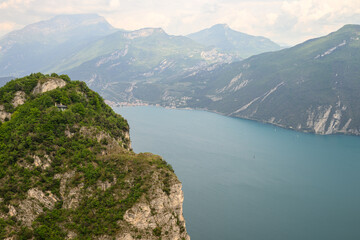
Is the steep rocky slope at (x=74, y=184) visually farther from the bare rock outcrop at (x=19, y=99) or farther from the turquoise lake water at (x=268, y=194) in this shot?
the turquoise lake water at (x=268, y=194)

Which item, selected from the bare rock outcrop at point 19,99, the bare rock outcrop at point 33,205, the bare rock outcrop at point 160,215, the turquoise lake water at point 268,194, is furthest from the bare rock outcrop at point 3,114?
the turquoise lake water at point 268,194

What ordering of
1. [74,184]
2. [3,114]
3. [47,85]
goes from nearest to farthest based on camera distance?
[74,184] → [3,114] → [47,85]

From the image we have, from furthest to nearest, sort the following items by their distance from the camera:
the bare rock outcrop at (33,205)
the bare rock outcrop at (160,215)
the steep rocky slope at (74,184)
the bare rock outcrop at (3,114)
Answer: the bare rock outcrop at (3,114) → the bare rock outcrop at (160,215) → the steep rocky slope at (74,184) → the bare rock outcrop at (33,205)

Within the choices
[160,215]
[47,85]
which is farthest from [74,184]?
[47,85]

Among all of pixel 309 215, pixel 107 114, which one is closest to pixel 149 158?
pixel 107 114

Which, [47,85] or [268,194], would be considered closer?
[47,85]

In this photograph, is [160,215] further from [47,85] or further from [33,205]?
[47,85]

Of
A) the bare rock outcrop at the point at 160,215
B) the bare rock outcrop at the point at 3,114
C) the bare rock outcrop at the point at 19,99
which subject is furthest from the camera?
the bare rock outcrop at the point at 19,99

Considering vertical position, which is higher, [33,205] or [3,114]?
[3,114]

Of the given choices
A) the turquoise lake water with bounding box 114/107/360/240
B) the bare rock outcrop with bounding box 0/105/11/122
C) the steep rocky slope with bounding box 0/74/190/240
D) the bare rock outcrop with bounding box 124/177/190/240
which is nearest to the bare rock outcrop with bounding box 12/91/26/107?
the bare rock outcrop with bounding box 0/105/11/122
